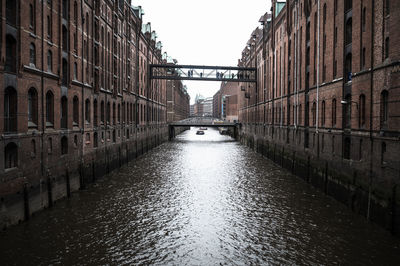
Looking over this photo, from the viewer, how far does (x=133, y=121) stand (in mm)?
41219

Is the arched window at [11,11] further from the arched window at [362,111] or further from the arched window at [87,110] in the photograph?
the arched window at [362,111]

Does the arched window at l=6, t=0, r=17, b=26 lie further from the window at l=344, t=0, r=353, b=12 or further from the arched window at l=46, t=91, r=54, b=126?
the window at l=344, t=0, r=353, b=12

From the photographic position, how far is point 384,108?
14805 millimetres

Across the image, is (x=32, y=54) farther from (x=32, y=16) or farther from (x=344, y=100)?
(x=344, y=100)

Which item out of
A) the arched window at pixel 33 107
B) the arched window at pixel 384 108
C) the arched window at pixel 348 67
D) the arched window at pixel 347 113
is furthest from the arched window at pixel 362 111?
the arched window at pixel 33 107

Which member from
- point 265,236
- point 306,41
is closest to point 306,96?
point 306,41

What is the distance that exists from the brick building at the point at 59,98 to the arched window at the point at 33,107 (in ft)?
0.15

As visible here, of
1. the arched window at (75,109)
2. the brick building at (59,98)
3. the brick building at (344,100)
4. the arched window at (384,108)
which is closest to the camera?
the brick building at (344,100)

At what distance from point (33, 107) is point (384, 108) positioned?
56.3ft

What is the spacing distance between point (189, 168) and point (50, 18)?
18.8 meters

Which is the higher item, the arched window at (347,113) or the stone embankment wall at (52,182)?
the arched window at (347,113)

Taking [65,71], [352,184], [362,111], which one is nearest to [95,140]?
[65,71]

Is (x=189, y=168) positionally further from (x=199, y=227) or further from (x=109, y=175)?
(x=199, y=227)

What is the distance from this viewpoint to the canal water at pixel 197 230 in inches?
452
